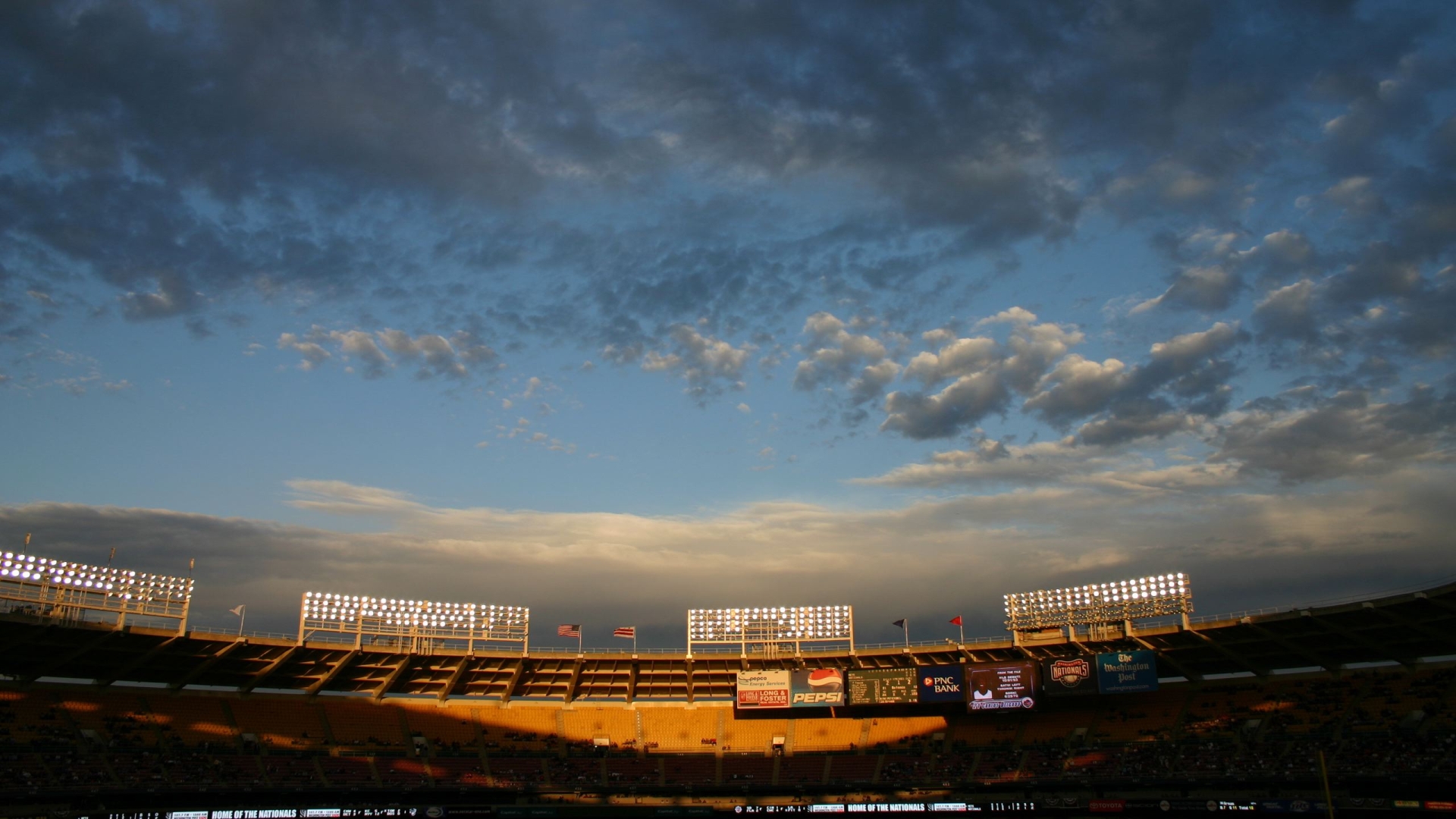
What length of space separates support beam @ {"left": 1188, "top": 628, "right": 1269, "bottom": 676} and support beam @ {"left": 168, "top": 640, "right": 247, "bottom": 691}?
71.0m

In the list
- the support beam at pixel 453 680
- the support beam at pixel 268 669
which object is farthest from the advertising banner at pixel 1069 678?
the support beam at pixel 268 669

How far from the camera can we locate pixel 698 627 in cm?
8138

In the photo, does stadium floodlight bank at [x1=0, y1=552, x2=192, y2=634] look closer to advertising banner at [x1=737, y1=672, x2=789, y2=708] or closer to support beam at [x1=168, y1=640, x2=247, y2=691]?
support beam at [x1=168, y1=640, x2=247, y2=691]

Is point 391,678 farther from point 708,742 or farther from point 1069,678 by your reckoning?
point 1069,678

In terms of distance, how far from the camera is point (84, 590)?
6266 cm

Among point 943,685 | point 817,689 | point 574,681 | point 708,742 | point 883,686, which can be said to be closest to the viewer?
point 943,685

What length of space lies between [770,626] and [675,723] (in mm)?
11889

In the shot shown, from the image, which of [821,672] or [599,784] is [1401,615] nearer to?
[821,672]

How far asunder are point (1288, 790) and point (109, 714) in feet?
275

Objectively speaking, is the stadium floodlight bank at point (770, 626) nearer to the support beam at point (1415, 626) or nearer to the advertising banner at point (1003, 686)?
the advertising banner at point (1003, 686)

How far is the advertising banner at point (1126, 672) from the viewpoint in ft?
219

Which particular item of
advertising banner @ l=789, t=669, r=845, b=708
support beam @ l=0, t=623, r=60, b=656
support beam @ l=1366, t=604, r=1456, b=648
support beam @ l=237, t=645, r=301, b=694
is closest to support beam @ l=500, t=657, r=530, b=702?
support beam @ l=237, t=645, r=301, b=694

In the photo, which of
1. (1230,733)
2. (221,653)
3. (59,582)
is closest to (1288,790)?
(1230,733)

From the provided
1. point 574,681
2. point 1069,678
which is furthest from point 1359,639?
point 574,681
